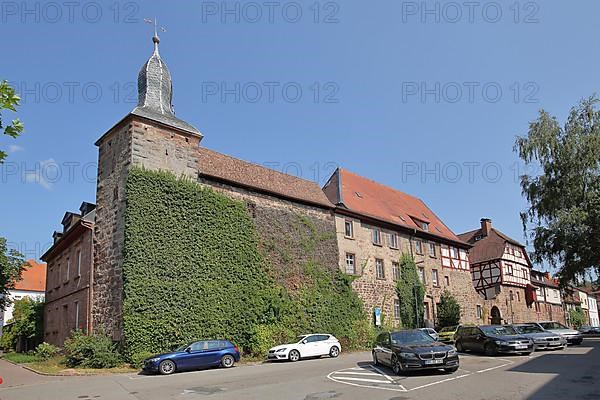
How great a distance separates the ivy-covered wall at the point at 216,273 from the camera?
21.9 metres

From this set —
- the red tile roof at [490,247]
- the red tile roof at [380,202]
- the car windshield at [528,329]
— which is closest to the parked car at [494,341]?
the car windshield at [528,329]

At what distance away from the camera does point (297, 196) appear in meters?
30.2

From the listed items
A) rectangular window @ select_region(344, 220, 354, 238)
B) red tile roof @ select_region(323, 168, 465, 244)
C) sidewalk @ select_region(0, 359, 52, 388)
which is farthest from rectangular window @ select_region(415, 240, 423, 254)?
sidewalk @ select_region(0, 359, 52, 388)

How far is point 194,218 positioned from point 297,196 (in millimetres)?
7696

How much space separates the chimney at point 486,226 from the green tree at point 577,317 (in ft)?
95.8

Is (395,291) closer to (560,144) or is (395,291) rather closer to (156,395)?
(560,144)

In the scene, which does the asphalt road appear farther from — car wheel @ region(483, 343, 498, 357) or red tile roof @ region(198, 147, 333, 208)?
red tile roof @ region(198, 147, 333, 208)

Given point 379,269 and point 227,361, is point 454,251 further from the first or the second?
point 227,361

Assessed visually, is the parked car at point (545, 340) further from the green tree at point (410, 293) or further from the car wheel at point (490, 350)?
the green tree at point (410, 293)

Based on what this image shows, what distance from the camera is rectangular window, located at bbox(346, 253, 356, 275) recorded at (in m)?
32.0

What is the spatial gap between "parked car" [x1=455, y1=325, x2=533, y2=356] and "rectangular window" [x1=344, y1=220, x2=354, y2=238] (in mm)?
11293

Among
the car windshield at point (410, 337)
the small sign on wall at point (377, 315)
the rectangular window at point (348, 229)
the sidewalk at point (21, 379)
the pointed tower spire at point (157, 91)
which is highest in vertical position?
the pointed tower spire at point (157, 91)

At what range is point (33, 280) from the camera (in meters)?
68.1

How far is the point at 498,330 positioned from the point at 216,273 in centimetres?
1291
